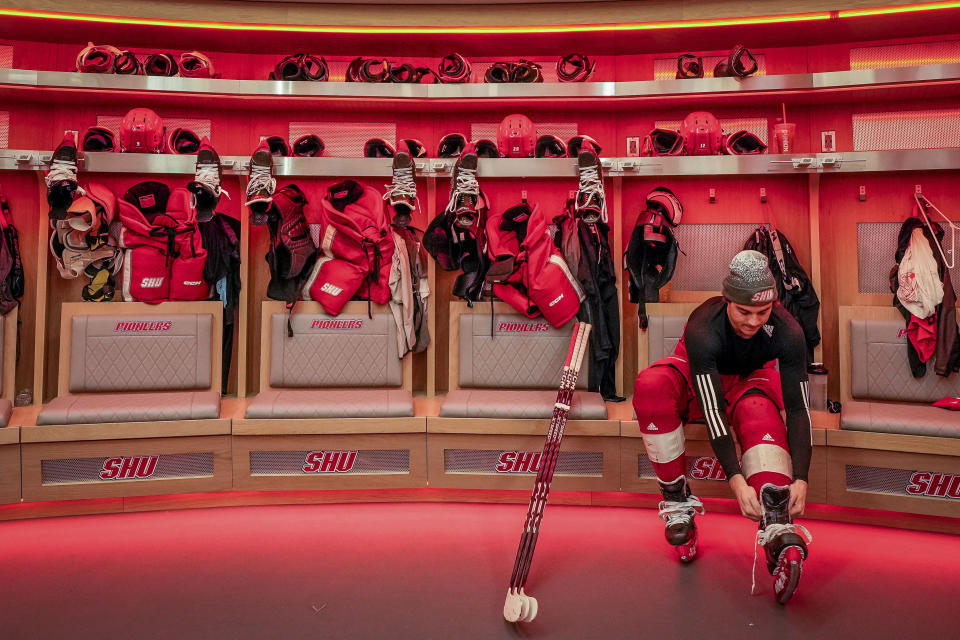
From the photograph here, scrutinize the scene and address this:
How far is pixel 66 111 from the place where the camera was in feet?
11.6

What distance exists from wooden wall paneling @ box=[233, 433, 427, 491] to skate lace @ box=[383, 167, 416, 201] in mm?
1217

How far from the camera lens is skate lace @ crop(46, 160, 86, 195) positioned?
9.86ft

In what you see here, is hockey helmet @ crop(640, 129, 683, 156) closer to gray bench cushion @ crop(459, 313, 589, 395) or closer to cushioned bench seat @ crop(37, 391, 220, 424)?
gray bench cushion @ crop(459, 313, 589, 395)

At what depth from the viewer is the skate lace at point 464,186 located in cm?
314

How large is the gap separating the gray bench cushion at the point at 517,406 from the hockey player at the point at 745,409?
52cm

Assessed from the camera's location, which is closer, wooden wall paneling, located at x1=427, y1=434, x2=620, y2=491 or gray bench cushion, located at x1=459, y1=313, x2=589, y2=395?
wooden wall paneling, located at x1=427, y1=434, x2=620, y2=491

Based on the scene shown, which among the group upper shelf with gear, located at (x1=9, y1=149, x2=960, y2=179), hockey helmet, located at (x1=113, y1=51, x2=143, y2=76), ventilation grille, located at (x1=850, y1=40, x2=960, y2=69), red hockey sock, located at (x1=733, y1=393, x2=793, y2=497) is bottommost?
red hockey sock, located at (x1=733, y1=393, x2=793, y2=497)

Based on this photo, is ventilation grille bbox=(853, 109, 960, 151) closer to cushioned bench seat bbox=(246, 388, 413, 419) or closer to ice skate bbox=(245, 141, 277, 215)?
cushioned bench seat bbox=(246, 388, 413, 419)

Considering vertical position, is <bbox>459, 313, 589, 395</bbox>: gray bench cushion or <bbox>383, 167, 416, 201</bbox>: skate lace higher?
<bbox>383, 167, 416, 201</bbox>: skate lace

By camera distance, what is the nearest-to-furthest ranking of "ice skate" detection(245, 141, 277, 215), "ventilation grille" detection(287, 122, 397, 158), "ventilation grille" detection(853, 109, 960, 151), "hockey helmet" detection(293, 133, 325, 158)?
"ice skate" detection(245, 141, 277, 215) → "ventilation grille" detection(853, 109, 960, 151) → "hockey helmet" detection(293, 133, 325, 158) → "ventilation grille" detection(287, 122, 397, 158)

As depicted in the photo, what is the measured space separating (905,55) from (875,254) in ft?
3.66

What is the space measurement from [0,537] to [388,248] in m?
2.11

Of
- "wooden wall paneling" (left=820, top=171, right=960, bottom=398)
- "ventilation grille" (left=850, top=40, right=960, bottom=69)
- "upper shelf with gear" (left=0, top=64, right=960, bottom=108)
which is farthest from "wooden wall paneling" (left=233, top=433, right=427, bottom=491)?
"ventilation grille" (left=850, top=40, right=960, bottom=69)

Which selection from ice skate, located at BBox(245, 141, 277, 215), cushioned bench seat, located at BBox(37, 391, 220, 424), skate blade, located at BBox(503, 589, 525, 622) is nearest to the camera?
skate blade, located at BBox(503, 589, 525, 622)
